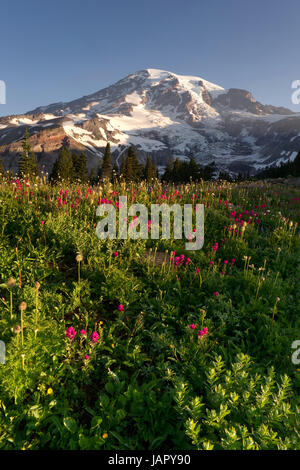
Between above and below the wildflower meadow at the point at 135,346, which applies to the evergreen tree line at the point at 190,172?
above

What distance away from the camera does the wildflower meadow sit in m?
2.26

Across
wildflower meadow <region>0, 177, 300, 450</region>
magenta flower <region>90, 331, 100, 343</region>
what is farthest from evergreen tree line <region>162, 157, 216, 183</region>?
magenta flower <region>90, 331, 100, 343</region>

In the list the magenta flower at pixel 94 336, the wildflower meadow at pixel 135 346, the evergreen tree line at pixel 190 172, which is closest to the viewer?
the wildflower meadow at pixel 135 346

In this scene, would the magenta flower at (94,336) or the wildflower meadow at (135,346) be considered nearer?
the wildflower meadow at (135,346)

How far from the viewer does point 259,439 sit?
7.08 feet

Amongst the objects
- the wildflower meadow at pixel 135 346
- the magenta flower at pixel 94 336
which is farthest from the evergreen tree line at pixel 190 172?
the magenta flower at pixel 94 336

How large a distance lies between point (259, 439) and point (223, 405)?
A: 1.24 feet

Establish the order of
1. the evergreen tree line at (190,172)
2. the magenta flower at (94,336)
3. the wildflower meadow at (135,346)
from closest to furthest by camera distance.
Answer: the wildflower meadow at (135,346) → the magenta flower at (94,336) → the evergreen tree line at (190,172)

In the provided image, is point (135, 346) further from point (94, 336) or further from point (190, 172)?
point (190, 172)

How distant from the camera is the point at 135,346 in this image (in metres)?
3.01

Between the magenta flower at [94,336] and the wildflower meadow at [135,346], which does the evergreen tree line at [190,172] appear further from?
the magenta flower at [94,336]

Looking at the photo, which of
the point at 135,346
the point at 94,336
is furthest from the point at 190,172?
the point at 94,336

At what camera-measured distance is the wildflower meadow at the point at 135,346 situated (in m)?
2.26

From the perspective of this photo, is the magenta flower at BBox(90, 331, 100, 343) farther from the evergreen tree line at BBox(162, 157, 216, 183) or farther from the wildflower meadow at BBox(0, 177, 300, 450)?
the evergreen tree line at BBox(162, 157, 216, 183)
